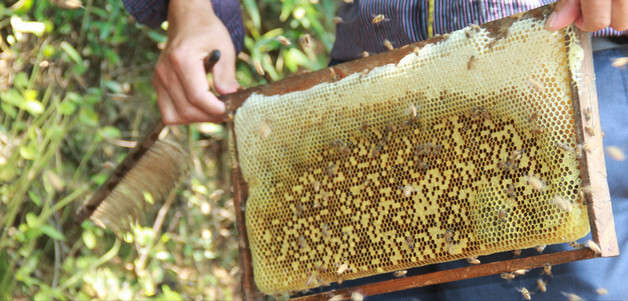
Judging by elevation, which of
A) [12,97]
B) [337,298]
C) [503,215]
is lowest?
[337,298]

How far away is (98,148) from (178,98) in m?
1.50

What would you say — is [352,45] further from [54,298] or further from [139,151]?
[54,298]

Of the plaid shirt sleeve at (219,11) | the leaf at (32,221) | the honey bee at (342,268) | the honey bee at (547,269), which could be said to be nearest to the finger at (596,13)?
the honey bee at (547,269)

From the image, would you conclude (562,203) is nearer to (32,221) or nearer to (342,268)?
(342,268)

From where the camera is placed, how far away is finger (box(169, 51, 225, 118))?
196 cm

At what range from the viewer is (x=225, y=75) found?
2166 mm

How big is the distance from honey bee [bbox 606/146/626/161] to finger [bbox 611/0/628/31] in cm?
42

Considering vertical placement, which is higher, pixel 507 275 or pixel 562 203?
pixel 562 203

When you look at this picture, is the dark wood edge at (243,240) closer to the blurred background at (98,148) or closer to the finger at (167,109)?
the finger at (167,109)

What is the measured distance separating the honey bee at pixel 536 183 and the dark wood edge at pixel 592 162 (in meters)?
0.10

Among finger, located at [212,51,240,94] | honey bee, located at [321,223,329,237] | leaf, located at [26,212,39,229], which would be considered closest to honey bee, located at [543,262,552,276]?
honey bee, located at [321,223,329,237]

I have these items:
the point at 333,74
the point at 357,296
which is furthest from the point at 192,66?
the point at 357,296

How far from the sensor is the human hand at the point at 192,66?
6.61ft

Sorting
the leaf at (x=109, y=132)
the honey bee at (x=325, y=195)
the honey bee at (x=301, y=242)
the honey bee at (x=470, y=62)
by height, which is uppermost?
the honey bee at (x=470, y=62)
